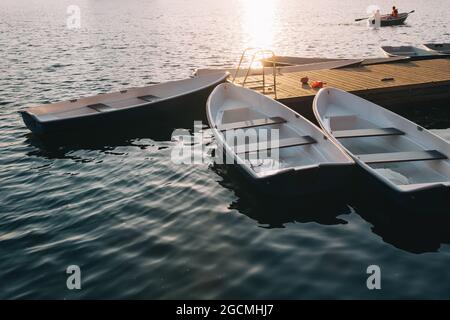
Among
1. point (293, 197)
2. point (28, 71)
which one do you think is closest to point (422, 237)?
point (293, 197)

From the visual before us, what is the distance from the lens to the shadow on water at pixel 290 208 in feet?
30.3

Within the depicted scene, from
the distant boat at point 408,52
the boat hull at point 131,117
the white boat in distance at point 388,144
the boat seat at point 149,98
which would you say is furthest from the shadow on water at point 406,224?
the distant boat at point 408,52

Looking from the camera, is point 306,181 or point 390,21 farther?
point 390,21

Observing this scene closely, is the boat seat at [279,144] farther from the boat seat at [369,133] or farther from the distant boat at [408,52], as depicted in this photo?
the distant boat at [408,52]

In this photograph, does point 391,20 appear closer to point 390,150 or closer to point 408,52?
point 408,52

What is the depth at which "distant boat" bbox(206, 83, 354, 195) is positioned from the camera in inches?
354

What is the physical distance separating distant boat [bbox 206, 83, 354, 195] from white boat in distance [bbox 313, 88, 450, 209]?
613 mm

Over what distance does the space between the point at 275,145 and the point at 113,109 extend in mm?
6867

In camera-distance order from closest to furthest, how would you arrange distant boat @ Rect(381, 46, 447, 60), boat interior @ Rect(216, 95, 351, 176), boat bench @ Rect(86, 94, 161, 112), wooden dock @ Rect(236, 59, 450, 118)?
boat interior @ Rect(216, 95, 351, 176), boat bench @ Rect(86, 94, 161, 112), wooden dock @ Rect(236, 59, 450, 118), distant boat @ Rect(381, 46, 447, 60)

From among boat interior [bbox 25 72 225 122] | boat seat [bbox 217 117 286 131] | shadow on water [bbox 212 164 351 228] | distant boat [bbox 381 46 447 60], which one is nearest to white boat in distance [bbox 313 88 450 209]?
shadow on water [bbox 212 164 351 228]

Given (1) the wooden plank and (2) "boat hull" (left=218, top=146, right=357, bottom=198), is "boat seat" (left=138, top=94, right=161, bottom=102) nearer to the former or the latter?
(1) the wooden plank

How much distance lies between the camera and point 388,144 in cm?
1166

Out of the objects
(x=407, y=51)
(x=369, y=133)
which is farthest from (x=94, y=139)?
(x=407, y=51)
